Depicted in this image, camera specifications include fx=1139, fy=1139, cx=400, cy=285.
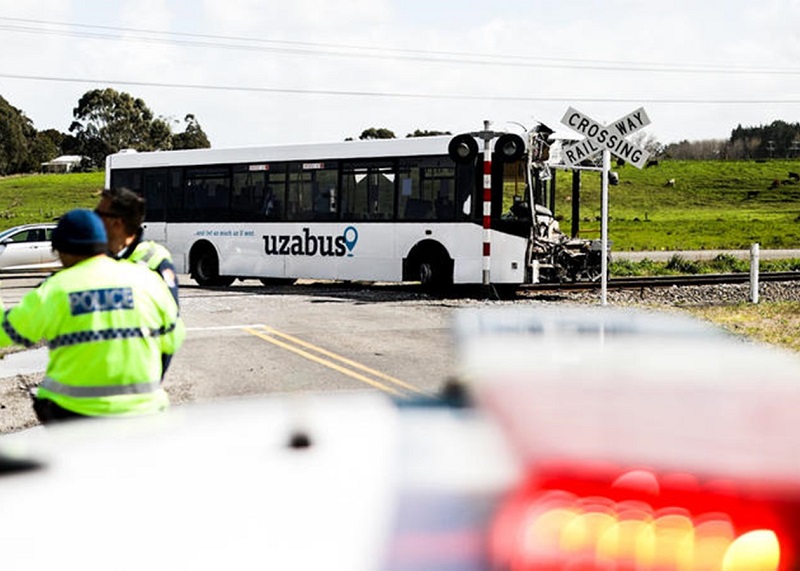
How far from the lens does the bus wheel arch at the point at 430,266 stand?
69.5 ft

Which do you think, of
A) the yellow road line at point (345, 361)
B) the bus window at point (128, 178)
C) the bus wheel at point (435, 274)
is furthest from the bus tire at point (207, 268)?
the yellow road line at point (345, 361)

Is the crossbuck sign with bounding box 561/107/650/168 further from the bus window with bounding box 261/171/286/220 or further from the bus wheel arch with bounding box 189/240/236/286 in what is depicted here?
the bus wheel arch with bounding box 189/240/236/286

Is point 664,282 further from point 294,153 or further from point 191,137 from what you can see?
point 191,137

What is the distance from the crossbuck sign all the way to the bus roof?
163 inches

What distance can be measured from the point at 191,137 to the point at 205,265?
283 feet

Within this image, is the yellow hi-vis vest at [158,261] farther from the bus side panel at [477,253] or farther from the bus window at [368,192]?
the bus window at [368,192]

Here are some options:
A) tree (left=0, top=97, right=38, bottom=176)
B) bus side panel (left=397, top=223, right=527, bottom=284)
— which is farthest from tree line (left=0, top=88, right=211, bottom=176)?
bus side panel (left=397, top=223, right=527, bottom=284)

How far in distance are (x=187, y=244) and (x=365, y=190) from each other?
17.0ft

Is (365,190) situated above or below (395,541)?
above

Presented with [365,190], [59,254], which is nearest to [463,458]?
[59,254]

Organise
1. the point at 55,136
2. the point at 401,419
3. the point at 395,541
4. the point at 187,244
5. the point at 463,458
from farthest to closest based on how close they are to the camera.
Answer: the point at 55,136 < the point at 187,244 < the point at 401,419 < the point at 463,458 < the point at 395,541

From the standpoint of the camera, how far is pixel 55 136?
13288 centimetres

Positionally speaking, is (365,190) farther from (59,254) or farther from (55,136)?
(55,136)

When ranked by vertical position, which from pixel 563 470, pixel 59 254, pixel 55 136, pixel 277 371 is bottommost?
pixel 277 371
